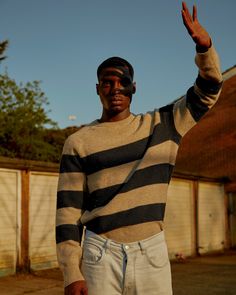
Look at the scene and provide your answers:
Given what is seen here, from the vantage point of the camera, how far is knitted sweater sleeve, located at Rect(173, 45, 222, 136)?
232cm

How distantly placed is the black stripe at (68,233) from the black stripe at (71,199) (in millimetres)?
99

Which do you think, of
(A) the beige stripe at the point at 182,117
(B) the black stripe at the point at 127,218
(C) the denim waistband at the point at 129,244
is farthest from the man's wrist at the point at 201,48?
(C) the denim waistband at the point at 129,244

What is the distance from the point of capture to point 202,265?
15.1 metres

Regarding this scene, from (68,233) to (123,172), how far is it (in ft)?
1.30

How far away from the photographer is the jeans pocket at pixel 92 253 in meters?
2.29

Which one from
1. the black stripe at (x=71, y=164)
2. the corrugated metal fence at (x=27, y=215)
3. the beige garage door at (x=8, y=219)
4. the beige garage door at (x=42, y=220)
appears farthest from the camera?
the beige garage door at (x=42, y=220)

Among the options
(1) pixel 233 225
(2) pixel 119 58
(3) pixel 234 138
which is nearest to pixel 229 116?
(3) pixel 234 138

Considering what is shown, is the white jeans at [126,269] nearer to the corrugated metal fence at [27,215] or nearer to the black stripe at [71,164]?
the black stripe at [71,164]

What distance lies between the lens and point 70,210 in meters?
2.43

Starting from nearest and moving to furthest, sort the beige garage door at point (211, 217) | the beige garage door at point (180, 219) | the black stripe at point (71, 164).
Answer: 1. the black stripe at point (71, 164)
2. the beige garage door at point (180, 219)
3. the beige garage door at point (211, 217)

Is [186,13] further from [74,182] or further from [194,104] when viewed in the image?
[74,182]

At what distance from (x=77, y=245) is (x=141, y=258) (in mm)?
335

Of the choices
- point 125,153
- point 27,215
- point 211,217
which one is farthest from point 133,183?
point 211,217

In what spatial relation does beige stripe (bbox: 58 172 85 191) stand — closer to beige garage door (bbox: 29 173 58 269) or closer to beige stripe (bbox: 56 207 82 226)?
beige stripe (bbox: 56 207 82 226)
